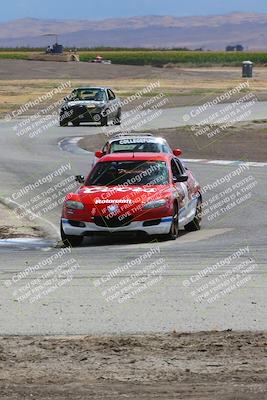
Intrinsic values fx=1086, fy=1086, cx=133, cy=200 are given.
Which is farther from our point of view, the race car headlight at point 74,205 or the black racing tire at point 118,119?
the black racing tire at point 118,119

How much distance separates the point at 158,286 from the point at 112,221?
440 cm

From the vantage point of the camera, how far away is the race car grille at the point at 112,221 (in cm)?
1549

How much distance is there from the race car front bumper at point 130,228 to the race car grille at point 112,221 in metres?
0.03

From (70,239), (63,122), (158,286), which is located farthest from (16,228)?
(63,122)

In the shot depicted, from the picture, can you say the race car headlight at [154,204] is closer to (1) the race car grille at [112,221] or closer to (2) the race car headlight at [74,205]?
(1) the race car grille at [112,221]

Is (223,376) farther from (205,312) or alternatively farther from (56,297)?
(56,297)

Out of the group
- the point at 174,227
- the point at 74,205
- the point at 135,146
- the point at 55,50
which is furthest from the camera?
the point at 55,50

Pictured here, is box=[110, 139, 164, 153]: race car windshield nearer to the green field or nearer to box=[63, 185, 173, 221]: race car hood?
box=[63, 185, 173, 221]: race car hood

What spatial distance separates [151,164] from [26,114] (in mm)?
38667

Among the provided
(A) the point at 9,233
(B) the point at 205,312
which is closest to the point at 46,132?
(A) the point at 9,233

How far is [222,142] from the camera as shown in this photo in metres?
35.9

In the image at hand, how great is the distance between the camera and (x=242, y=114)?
4919 cm

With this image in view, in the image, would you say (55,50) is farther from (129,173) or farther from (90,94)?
(129,173)

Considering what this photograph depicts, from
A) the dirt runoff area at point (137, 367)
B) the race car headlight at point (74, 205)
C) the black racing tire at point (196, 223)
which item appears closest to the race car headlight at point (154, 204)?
the race car headlight at point (74, 205)
